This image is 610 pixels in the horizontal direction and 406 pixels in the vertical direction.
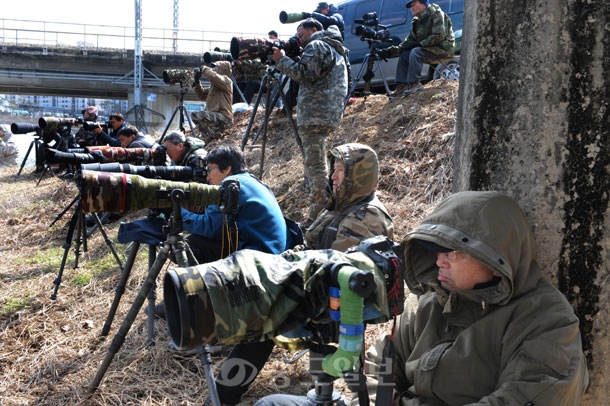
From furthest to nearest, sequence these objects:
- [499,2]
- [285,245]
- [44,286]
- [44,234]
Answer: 1. [44,234]
2. [44,286]
3. [285,245]
4. [499,2]

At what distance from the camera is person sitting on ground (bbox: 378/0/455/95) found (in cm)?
743

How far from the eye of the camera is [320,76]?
5652mm

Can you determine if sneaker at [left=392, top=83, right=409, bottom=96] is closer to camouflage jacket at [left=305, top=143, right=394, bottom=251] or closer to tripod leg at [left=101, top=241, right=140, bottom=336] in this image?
camouflage jacket at [left=305, top=143, right=394, bottom=251]

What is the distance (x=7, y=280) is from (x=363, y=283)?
210 inches

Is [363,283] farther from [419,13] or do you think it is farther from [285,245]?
[419,13]

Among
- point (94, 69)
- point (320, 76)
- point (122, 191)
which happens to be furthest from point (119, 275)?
point (94, 69)

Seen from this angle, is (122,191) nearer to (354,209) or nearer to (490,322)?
(354,209)

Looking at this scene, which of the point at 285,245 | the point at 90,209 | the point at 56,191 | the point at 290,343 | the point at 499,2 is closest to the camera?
the point at 290,343

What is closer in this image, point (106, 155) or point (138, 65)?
point (106, 155)

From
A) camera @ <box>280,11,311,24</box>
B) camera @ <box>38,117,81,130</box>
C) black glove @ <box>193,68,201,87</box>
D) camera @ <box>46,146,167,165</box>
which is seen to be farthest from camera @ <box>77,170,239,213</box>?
black glove @ <box>193,68,201,87</box>

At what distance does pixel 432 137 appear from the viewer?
21.6 feet

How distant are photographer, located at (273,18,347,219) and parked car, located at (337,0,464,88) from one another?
222 centimetres

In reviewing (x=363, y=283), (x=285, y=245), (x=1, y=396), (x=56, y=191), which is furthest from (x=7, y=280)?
(x=363, y=283)

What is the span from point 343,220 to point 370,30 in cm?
531
